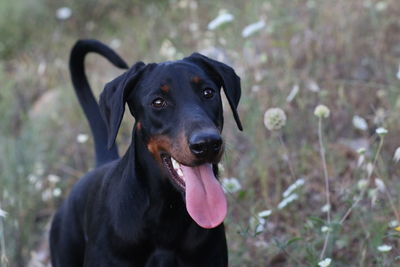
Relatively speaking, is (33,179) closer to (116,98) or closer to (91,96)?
(91,96)

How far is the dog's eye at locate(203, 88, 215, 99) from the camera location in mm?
3395

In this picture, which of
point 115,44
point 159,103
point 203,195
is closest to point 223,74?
point 159,103

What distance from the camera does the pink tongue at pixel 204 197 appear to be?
3158 mm

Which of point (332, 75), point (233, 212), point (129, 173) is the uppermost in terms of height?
point (129, 173)

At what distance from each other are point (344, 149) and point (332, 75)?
31.7 inches

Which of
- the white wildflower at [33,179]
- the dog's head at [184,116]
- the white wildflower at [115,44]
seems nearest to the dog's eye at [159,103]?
the dog's head at [184,116]

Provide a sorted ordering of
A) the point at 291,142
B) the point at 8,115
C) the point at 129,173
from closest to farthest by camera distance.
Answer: the point at 129,173 < the point at 291,142 < the point at 8,115

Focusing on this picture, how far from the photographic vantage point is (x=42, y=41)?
9094 millimetres

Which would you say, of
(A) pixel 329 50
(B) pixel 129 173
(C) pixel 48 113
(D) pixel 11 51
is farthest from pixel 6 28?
(B) pixel 129 173

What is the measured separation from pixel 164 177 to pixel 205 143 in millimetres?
430

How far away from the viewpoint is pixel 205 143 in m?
3.02

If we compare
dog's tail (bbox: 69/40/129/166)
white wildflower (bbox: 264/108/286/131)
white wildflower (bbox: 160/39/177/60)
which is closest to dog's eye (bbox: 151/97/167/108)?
white wildflower (bbox: 264/108/286/131)

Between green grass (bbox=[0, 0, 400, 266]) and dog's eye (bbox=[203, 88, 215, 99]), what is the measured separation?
822 mm

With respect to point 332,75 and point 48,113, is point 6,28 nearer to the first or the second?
point 48,113
